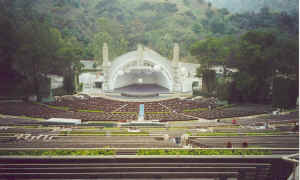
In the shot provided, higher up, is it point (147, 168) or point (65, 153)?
point (65, 153)

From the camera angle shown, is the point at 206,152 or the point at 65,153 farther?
the point at 206,152

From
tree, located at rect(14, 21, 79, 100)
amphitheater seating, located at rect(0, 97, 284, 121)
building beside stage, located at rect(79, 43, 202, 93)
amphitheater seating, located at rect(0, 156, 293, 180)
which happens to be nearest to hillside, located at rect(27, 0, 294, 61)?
tree, located at rect(14, 21, 79, 100)

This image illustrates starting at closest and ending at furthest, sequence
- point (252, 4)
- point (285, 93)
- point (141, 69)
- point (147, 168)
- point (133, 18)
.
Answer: point (147, 168), point (285, 93), point (252, 4), point (133, 18), point (141, 69)

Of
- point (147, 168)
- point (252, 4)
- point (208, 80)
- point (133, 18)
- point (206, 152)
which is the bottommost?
point (147, 168)

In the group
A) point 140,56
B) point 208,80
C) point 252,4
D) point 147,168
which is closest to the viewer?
point 147,168

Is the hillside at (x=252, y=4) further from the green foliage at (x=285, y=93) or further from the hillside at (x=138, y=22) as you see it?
the green foliage at (x=285, y=93)

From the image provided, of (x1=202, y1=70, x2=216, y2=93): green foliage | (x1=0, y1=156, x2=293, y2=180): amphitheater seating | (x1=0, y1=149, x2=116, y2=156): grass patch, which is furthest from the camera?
(x1=202, y1=70, x2=216, y2=93): green foliage

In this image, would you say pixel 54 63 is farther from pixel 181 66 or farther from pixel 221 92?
pixel 181 66

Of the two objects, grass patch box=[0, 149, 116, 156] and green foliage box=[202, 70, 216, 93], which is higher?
green foliage box=[202, 70, 216, 93]

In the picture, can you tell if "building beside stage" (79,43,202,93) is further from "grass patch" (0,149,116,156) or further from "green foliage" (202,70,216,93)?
"grass patch" (0,149,116,156)

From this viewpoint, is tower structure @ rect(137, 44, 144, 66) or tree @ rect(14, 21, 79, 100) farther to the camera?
tower structure @ rect(137, 44, 144, 66)

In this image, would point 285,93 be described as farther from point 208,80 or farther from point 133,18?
point 133,18

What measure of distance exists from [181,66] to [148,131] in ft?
52.7

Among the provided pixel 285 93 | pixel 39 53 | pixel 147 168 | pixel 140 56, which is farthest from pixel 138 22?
pixel 147 168
